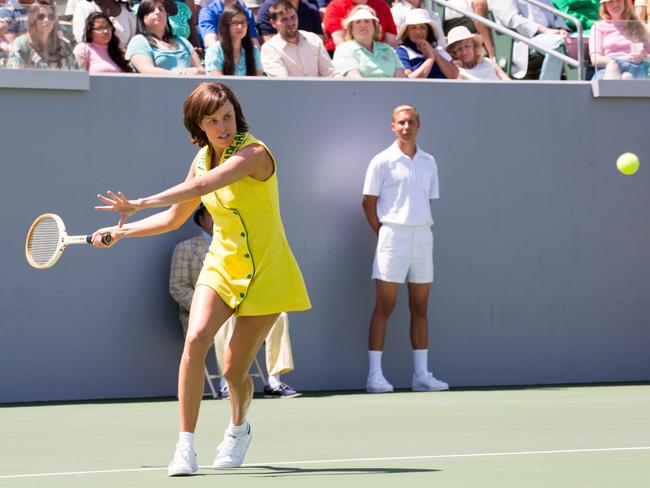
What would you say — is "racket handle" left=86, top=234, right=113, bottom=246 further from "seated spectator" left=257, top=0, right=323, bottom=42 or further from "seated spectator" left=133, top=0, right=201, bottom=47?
"seated spectator" left=257, top=0, right=323, bottom=42

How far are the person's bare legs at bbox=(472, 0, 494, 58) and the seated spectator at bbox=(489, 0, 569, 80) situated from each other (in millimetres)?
83

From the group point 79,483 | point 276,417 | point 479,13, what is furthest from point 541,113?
point 79,483

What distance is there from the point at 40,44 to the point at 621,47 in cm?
484

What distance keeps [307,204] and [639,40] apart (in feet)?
10.5

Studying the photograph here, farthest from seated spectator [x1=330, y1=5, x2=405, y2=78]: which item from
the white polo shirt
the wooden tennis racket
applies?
the wooden tennis racket

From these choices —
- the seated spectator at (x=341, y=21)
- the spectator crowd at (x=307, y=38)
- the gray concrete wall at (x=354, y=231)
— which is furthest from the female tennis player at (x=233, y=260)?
the seated spectator at (x=341, y=21)

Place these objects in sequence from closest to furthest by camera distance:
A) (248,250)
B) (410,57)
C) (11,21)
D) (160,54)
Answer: (248,250) < (11,21) < (160,54) < (410,57)

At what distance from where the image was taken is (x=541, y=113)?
11.3 metres

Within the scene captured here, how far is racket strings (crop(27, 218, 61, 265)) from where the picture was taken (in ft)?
21.1

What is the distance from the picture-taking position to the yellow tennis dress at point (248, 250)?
5.95 metres

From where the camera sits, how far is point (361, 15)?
448 inches

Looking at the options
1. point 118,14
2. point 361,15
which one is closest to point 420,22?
point 361,15

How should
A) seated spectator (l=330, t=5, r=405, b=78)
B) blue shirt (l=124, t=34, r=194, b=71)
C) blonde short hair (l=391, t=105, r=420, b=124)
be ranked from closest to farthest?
blonde short hair (l=391, t=105, r=420, b=124) → blue shirt (l=124, t=34, r=194, b=71) → seated spectator (l=330, t=5, r=405, b=78)

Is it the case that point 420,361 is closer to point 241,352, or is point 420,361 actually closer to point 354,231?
point 354,231
